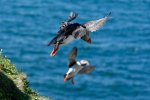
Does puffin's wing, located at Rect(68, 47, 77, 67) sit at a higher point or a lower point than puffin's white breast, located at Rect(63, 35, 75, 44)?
lower

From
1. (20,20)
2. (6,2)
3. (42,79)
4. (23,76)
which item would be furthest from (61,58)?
(23,76)

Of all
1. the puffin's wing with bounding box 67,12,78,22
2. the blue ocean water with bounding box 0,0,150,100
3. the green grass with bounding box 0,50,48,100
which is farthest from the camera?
the blue ocean water with bounding box 0,0,150,100

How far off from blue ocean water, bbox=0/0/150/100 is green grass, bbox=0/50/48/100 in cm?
3633

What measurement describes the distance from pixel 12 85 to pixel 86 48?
54.7m

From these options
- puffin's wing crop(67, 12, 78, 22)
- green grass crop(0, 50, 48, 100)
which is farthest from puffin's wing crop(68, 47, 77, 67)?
green grass crop(0, 50, 48, 100)

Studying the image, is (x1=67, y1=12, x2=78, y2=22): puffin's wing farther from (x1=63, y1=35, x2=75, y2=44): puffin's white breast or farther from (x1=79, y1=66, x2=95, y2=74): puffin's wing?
(x1=79, y1=66, x2=95, y2=74): puffin's wing

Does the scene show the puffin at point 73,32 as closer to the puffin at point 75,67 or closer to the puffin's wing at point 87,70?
the puffin at point 75,67

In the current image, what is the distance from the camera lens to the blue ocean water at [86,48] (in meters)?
62.3

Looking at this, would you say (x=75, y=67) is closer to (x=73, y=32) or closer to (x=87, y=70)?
(x=87, y=70)

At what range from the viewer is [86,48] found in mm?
70812

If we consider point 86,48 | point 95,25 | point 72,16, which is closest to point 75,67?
point 95,25

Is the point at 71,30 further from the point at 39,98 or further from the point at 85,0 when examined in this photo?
the point at 85,0

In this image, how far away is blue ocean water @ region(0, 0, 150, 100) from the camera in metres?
62.3

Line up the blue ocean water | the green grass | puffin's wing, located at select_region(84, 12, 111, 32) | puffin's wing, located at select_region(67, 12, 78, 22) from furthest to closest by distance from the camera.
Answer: the blue ocean water → the green grass → puffin's wing, located at select_region(67, 12, 78, 22) → puffin's wing, located at select_region(84, 12, 111, 32)
